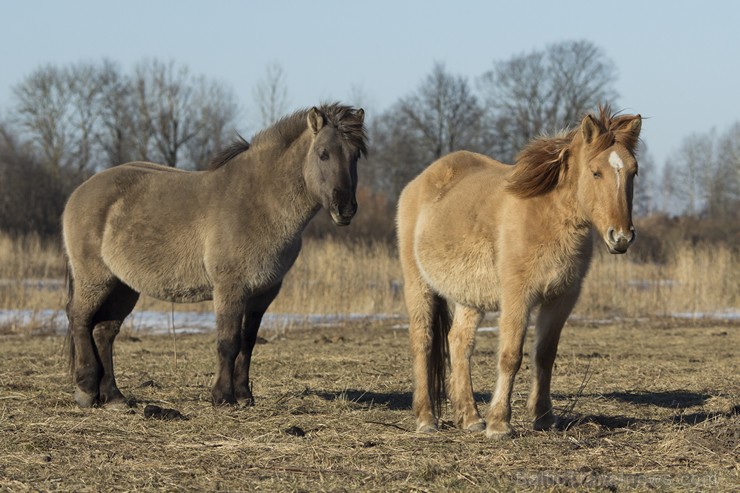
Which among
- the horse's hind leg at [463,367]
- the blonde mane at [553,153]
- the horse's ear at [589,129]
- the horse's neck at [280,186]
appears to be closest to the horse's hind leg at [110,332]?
the horse's neck at [280,186]

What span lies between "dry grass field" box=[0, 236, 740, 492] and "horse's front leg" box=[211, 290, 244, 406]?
0.27m

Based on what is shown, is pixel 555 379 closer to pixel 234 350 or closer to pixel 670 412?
pixel 670 412

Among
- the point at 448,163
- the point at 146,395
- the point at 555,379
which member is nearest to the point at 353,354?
the point at 555,379

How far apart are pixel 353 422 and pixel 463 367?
91 cm

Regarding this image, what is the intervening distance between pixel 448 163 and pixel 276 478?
334 centimetres

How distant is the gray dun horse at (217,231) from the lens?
789cm

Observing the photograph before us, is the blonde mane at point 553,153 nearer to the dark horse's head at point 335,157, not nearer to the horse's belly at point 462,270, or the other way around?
the horse's belly at point 462,270

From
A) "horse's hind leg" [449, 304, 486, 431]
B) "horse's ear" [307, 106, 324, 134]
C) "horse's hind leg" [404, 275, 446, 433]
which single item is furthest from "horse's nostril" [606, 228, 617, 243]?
"horse's ear" [307, 106, 324, 134]

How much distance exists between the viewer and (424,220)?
739 cm

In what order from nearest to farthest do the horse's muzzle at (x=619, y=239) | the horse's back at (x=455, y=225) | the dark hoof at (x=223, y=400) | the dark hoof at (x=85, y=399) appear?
the horse's muzzle at (x=619, y=239), the horse's back at (x=455, y=225), the dark hoof at (x=223, y=400), the dark hoof at (x=85, y=399)

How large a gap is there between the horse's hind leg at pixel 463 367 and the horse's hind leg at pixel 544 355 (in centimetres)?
40

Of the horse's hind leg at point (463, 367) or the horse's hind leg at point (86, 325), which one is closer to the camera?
the horse's hind leg at point (463, 367)

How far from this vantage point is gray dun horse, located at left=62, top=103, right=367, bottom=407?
7.89 m

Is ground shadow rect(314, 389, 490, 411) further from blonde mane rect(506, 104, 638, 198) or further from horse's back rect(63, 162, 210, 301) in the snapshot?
blonde mane rect(506, 104, 638, 198)
